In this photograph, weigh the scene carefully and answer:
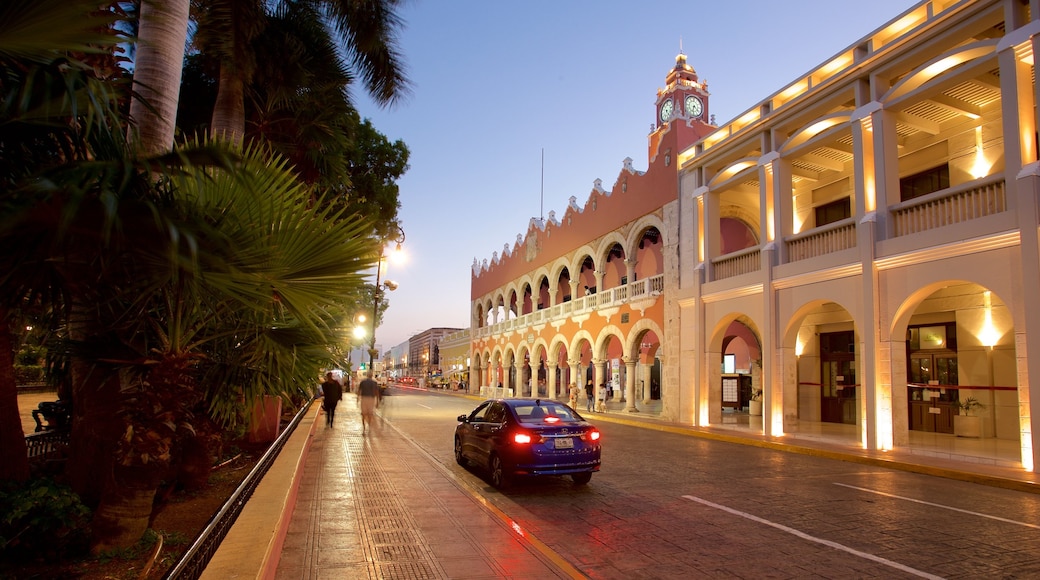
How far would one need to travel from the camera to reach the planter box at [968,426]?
16.7 metres

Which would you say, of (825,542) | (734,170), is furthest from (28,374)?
(825,542)

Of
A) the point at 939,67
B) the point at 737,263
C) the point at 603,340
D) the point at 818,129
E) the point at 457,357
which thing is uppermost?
the point at 939,67

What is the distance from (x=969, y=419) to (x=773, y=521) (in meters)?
13.2

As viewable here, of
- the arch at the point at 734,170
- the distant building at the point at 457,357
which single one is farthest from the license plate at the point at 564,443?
the distant building at the point at 457,357

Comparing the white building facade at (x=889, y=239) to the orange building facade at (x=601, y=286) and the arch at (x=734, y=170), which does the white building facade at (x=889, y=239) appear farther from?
the orange building facade at (x=601, y=286)

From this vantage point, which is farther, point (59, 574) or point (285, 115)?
point (285, 115)

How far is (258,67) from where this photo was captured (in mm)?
11977

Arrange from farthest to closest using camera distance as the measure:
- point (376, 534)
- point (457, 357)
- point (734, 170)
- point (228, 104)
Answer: point (457, 357), point (734, 170), point (228, 104), point (376, 534)

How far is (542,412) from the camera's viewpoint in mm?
10109

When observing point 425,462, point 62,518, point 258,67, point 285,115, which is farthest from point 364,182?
point 62,518

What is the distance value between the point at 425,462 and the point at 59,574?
7615 mm

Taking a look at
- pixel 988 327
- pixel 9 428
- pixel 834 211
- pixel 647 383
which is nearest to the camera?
pixel 9 428

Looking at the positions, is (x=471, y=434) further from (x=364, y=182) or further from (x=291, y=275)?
(x=364, y=182)

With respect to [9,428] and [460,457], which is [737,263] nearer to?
[460,457]
